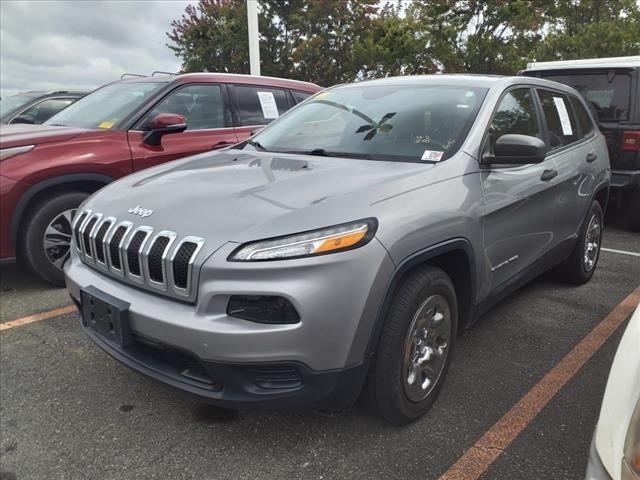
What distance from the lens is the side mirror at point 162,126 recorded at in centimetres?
425

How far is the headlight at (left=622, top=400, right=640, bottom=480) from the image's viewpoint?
1.20 metres

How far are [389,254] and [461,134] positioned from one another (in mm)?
1032

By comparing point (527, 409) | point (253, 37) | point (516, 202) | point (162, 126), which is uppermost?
point (253, 37)

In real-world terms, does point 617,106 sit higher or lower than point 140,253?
higher

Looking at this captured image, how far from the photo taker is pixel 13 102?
28.0 ft

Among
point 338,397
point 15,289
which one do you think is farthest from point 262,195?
point 15,289

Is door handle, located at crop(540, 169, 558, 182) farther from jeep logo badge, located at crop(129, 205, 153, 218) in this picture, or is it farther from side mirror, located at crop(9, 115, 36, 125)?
side mirror, located at crop(9, 115, 36, 125)

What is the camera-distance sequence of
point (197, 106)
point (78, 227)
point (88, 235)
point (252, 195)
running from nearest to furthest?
point (252, 195)
point (88, 235)
point (78, 227)
point (197, 106)

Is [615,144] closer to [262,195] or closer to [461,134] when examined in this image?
[461,134]

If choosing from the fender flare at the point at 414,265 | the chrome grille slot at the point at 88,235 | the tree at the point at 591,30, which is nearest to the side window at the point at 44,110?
the chrome grille slot at the point at 88,235

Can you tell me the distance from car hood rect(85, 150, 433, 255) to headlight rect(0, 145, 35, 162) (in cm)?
163

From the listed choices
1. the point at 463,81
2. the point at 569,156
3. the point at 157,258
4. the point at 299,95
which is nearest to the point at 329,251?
the point at 157,258

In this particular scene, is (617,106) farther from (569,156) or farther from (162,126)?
(162,126)

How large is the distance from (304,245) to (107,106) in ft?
11.9
